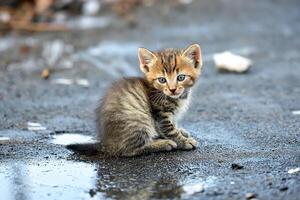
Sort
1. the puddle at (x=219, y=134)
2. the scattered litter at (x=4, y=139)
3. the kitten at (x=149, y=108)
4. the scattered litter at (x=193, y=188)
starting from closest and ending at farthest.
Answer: the scattered litter at (x=193, y=188) < the kitten at (x=149, y=108) < the puddle at (x=219, y=134) < the scattered litter at (x=4, y=139)

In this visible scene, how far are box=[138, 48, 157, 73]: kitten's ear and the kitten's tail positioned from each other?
34.4 inches

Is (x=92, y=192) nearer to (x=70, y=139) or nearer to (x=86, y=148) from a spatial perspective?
(x=86, y=148)

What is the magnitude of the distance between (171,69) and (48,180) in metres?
1.60

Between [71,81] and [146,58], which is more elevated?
[146,58]

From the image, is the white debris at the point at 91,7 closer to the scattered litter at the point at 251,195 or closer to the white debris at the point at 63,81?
the white debris at the point at 63,81

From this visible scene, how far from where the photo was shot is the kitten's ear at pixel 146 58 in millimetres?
6426

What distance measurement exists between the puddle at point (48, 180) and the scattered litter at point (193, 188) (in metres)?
0.69

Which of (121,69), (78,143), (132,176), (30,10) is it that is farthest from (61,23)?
(132,176)

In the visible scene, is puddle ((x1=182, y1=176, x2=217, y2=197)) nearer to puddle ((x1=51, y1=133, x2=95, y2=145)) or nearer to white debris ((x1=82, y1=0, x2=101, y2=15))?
puddle ((x1=51, y1=133, x2=95, y2=145))

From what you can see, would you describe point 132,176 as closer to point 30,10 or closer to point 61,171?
point 61,171

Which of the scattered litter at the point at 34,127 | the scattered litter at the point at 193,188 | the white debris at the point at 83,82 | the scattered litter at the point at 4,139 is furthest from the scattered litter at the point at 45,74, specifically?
the scattered litter at the point at 193,188

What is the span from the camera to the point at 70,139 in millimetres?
7000

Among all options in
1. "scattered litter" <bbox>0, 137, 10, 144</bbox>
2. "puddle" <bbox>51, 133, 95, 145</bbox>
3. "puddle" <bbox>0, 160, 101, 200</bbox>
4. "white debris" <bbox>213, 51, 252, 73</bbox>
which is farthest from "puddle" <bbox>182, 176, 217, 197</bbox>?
"white debris" <bbox>213, 51, 252, 73</bbox>

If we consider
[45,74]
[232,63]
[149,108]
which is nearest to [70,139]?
[149,108]
